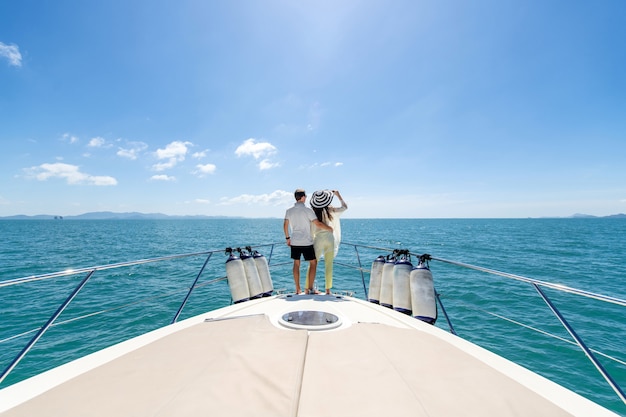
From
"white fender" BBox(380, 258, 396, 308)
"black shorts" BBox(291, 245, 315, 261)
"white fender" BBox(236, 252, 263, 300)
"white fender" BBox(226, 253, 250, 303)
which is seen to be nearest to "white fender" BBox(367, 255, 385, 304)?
"white fender" BBox(380, 258, 396, 308)

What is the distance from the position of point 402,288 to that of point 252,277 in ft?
7.77

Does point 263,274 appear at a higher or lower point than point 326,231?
lower

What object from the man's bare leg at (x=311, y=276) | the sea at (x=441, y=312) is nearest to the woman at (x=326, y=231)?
the man's bare leg at (x=311, y=276)

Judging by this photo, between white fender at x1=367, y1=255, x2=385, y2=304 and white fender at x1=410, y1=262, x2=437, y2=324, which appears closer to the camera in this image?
white fender at x1=410, y1=262, x2=437, y2=324

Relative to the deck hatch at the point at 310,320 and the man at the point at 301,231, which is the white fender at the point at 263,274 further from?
the deck hatch at the point at 310,320

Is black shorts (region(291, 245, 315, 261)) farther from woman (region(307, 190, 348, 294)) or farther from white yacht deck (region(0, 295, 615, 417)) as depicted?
white yacht deck (region(0, 295, 615, 417))

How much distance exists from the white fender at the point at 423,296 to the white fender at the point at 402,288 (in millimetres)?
138

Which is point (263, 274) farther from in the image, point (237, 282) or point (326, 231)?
point (326, 231)

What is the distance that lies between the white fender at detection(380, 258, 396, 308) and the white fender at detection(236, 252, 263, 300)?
78.4 inches

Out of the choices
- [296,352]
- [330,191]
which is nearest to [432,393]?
[296,352]

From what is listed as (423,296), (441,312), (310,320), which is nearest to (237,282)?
(310,320)

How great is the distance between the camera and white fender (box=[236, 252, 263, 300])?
4349 millimetres

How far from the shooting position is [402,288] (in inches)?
155

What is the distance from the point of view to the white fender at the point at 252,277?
171 inches
